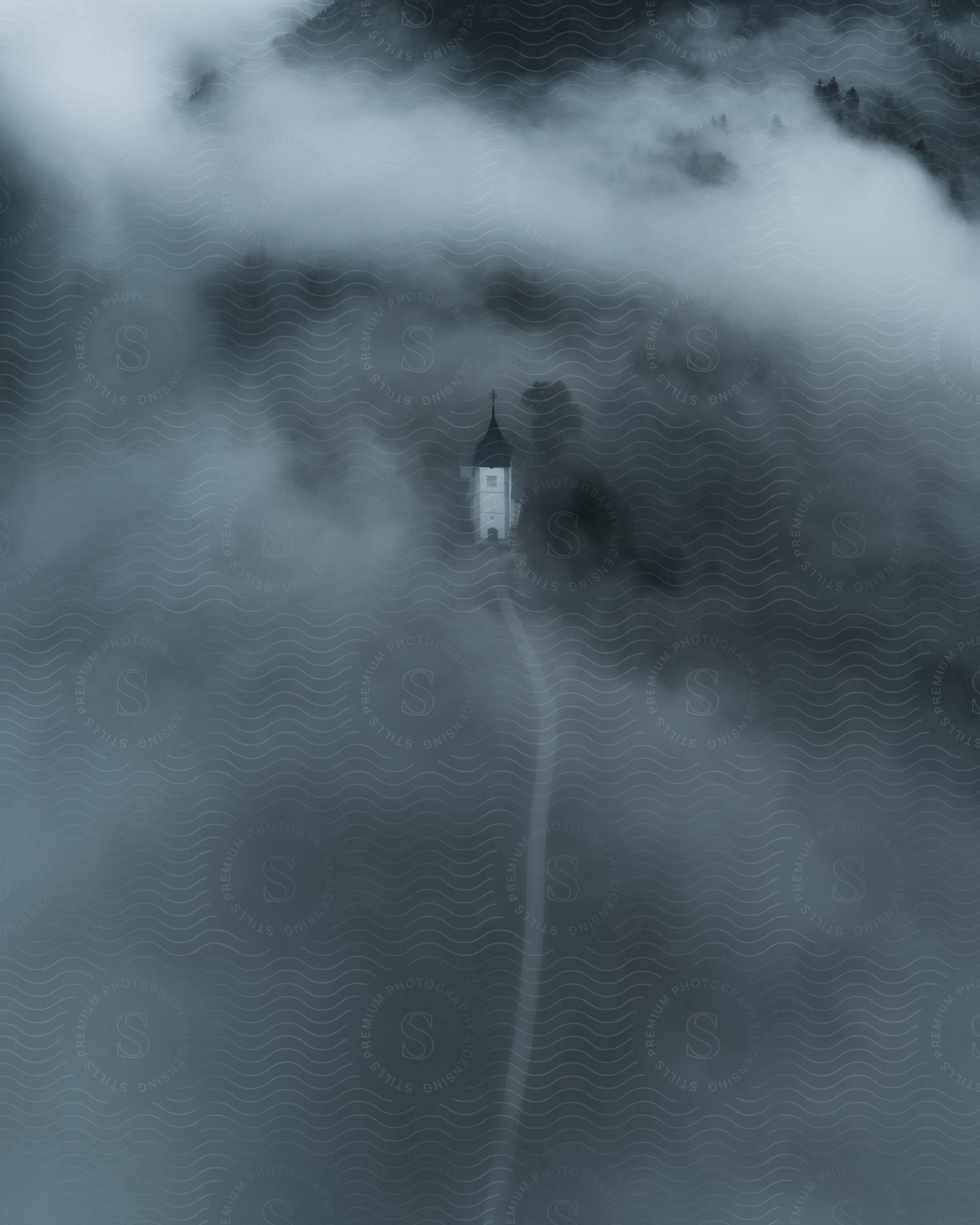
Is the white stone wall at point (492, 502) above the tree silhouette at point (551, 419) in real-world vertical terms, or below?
below

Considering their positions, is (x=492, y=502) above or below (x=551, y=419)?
below

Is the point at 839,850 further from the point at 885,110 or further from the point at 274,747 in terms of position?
the point at 885,110

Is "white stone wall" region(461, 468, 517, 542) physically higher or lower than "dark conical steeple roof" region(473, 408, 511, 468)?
lower

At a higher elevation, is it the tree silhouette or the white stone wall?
the tree silhouette
